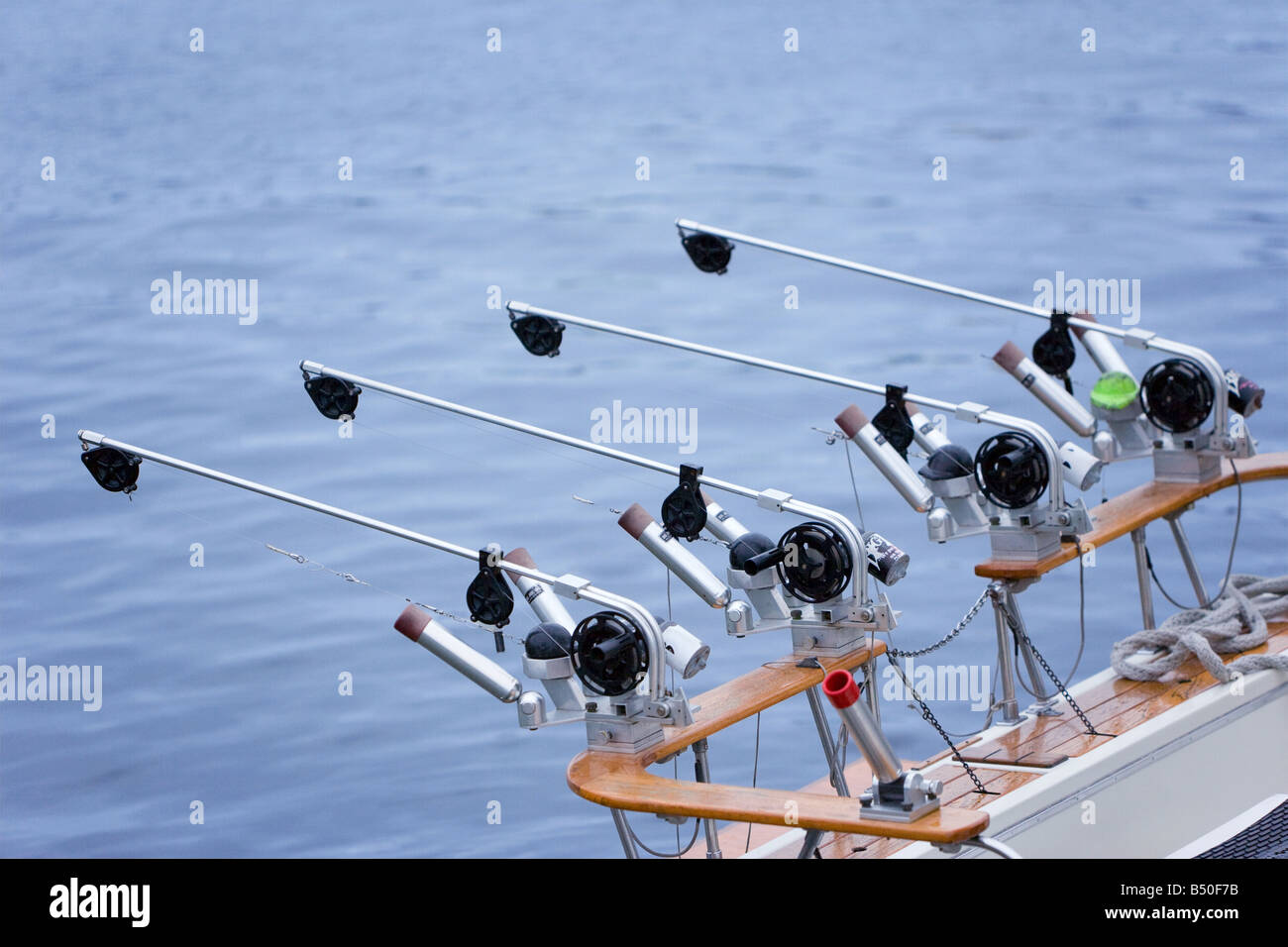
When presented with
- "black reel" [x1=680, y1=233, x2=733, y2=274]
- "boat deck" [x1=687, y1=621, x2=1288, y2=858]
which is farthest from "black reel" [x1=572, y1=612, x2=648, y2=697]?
"black reel" [x1=680, y1=233, x2=733, y2=274]

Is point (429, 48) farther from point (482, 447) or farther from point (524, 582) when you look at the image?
point (524, 582)

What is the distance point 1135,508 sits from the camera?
16.4 feet

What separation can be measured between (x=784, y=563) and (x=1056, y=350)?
1.46 m

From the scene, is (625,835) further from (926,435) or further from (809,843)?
(926,435)

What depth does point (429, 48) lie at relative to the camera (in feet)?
53.7

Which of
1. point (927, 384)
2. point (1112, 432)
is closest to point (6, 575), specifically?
point (927, 384)

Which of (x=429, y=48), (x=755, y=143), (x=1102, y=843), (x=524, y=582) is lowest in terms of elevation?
(x=1102, y=843)

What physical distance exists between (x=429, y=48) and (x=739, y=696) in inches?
518

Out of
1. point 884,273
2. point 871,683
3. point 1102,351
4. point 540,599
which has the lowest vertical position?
point 871,683

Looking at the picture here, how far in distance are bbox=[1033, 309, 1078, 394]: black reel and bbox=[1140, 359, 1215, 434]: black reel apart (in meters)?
0.22

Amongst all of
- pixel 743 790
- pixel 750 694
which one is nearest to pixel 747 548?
pixel 750 694

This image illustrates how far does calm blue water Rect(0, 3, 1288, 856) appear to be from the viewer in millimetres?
7012

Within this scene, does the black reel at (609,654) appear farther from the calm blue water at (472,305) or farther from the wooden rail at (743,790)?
the calm blue water at (472,305)

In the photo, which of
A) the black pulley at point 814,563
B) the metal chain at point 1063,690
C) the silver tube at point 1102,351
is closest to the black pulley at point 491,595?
the black pulley at point 814,563
